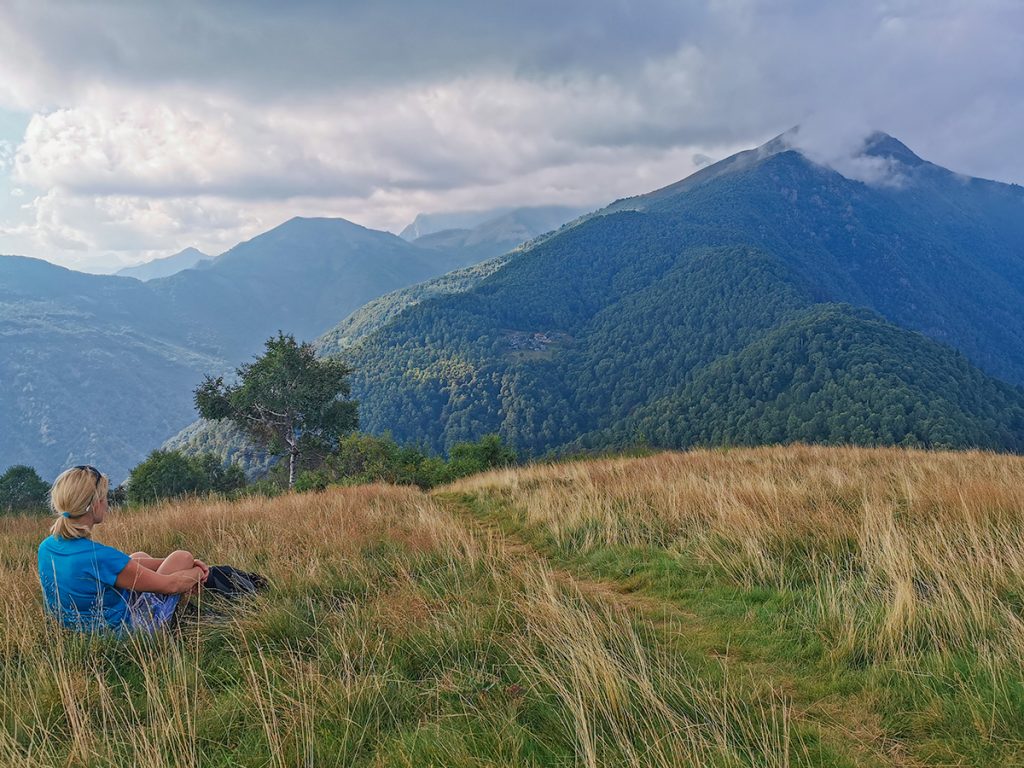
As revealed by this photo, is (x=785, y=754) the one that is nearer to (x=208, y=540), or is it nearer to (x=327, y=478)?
(x=208, y=540)

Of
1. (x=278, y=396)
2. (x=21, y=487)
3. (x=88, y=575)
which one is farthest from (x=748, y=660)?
(x=21, y=487)

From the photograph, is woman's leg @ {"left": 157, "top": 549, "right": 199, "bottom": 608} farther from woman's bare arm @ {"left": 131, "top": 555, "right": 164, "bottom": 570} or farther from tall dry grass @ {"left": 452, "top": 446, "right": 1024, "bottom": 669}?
tall dry grass @ {"left": 452, "top": 446, "right": 1024, "bottom": 669}

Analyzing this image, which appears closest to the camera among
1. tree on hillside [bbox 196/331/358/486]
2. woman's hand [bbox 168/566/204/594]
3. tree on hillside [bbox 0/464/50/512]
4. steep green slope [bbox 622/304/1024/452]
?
woman's hand [bbox 168/566/204/594]

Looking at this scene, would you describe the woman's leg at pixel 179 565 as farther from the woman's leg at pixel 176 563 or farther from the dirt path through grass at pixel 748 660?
the dirt path through grass at pixel 748 660

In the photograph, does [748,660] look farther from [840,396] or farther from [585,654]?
[840,396]

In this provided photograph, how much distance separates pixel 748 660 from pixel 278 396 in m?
28.8

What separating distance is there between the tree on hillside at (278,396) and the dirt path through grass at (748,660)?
25365mm

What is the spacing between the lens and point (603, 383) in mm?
181500

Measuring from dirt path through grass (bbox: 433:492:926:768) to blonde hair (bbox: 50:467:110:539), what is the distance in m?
3.88

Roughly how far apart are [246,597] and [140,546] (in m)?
3.32

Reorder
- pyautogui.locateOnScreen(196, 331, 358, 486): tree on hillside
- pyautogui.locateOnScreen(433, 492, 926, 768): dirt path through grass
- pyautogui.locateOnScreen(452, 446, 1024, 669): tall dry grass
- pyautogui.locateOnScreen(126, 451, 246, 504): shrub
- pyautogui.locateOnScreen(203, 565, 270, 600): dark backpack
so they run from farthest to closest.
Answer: pyautogui.locateOnScreen(126, 451, 246, 504): shrub, pyautogui.locateOnScreen(196, 331, 358, 486): tree on hillside, pyautogui.locateOnScreen(203, 565, 270, 600): dark backpack, pyautogui.locateOnScreen(452, 446, 1024, 669): tall dry grass, pyautogui.locateOnScreen(433, 492, 926, 768): dirt path through grass

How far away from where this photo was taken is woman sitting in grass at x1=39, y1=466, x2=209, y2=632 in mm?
3773

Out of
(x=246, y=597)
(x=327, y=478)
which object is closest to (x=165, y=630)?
(x=246, y=597)

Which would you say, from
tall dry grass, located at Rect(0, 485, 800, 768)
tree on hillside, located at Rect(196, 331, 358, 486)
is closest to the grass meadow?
tall dry grass, located at Rect(0, 485, 800, 768)
